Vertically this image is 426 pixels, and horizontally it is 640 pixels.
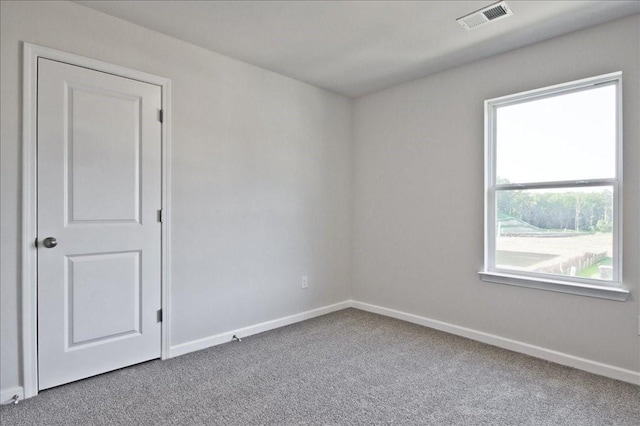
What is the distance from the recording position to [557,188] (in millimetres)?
2936

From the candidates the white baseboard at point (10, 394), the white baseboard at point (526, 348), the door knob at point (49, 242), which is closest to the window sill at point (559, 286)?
the white baseboard at point (526, 348)

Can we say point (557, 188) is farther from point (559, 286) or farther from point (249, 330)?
point (249, 330)

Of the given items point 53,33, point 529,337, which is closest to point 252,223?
point 53,33

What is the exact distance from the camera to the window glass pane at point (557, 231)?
8.94 ft

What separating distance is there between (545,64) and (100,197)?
3557mm

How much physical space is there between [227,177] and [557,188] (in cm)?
277

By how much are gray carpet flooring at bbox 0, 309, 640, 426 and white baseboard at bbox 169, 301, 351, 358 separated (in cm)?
8

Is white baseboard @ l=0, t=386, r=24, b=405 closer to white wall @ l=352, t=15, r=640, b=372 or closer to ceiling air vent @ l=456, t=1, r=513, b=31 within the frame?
white wall @ l=352, t=15, r=640, b=372

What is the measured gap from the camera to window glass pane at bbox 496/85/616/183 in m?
2.71

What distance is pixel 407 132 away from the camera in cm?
391

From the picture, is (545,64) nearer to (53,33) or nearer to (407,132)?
(407,132)

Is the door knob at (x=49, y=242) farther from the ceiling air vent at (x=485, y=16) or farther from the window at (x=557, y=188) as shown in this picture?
the window at (x=557, y=188)

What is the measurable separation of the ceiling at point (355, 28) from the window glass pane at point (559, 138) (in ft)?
1.75

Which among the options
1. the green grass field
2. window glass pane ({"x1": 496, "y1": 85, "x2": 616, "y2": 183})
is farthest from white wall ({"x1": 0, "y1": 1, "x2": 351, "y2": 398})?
the green grass field
